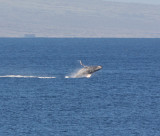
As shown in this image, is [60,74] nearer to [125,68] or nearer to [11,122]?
[125,68]

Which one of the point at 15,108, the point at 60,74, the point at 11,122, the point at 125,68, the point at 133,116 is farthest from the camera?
the point at 125,68

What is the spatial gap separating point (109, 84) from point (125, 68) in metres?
31.6

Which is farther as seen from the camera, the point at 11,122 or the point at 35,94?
the point at 35,94

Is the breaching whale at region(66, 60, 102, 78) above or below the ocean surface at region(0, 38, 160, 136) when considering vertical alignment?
above

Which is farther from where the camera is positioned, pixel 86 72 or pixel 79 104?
pixel 86 72

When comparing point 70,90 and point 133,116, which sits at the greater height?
point 70,90

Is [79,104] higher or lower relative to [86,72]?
lower

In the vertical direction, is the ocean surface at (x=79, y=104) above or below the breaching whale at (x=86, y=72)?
below

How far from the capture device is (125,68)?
115625 millimetres

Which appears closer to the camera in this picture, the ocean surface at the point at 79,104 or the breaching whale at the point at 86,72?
the ocean surface at the point at 79,104

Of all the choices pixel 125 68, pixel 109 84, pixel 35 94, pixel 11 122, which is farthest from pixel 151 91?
pixel 125 68

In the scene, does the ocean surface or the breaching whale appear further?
the breaching whale

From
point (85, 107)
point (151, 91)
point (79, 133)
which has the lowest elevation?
point (79, 133)

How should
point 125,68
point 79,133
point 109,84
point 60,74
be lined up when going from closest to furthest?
point 79,133 < point 109,84 < point 60,74 < point 125,68
